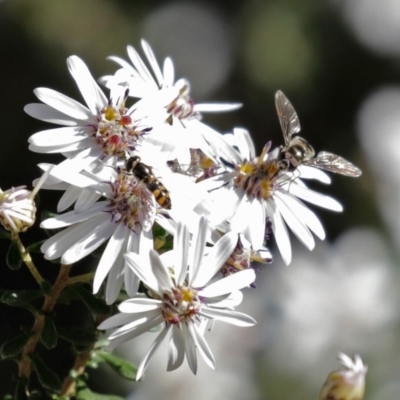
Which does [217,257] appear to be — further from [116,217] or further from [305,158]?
[305,158]

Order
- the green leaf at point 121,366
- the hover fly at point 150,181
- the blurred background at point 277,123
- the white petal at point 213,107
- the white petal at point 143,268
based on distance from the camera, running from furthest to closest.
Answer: the blurred background at point 277,123, the white petal at point 213,107, the green leaf at point 121,366, the hover fly at point 150,181, the white petal at point 143,268

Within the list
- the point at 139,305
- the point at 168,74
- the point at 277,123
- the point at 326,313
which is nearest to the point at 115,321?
the point at 139,305

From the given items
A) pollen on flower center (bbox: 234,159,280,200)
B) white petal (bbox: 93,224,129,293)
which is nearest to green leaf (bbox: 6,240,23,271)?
white petal (bbox: 93,224,129,293)

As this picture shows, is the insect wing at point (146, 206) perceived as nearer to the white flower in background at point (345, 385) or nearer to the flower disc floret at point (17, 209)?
the flower disc floret at point (17, 209)

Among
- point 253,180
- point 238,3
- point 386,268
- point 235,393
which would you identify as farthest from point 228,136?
point 238,3

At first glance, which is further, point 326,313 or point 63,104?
point 326,313

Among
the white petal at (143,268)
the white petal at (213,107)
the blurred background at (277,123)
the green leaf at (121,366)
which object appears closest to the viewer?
the white petal at (143,268)

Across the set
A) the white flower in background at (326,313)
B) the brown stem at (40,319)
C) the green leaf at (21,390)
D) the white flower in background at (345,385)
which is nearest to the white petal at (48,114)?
the brown stem at (40,319)
